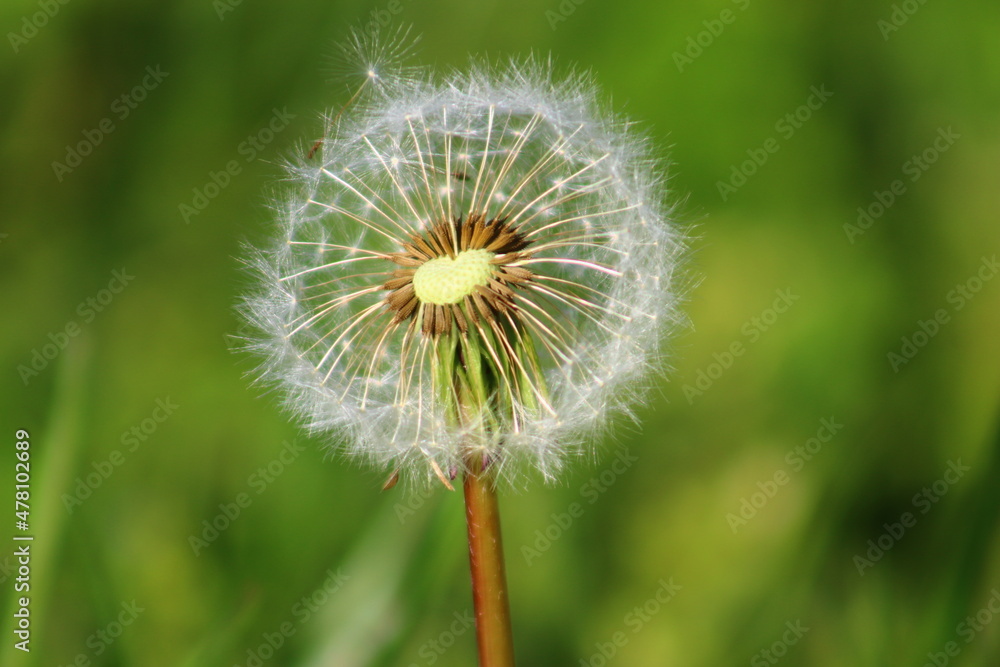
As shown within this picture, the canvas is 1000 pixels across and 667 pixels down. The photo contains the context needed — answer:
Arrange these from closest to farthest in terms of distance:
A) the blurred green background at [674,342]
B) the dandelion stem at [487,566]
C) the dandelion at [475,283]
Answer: the dandelion stem at [487,566]
the dandelion at [475,283]
the blurred green background at [674,342]

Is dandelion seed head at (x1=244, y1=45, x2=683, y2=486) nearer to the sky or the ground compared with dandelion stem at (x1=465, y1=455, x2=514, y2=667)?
nearer to the sky

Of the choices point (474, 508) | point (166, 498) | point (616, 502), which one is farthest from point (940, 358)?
point (166, 498)

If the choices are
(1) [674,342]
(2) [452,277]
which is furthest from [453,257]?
(1) [674,342]

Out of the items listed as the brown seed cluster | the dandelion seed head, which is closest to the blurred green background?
the dandelion seed head

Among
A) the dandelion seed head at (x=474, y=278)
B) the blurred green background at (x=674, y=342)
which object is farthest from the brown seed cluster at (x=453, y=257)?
the blurred green background at (x=674, y=342)

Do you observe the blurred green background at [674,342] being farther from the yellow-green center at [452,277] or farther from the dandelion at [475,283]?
the yellow-green center at [452,277]

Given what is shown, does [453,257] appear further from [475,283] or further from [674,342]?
[674,342]

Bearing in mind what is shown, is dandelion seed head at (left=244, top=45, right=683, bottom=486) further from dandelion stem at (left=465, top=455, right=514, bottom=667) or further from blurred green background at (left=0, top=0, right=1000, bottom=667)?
blurred green background at (left=0, top=0, right=1000, bottom=667)
